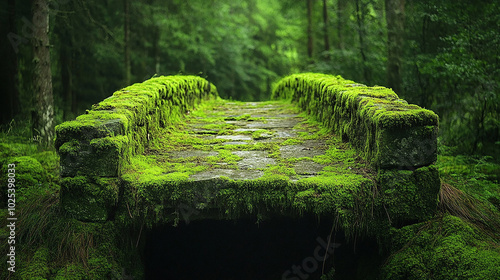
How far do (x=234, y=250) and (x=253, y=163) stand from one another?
116cm

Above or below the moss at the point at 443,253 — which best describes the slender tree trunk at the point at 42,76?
above

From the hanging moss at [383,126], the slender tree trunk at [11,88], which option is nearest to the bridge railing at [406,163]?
the hanging moss at [383,126]

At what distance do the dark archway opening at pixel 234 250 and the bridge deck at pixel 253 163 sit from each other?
0.72 m

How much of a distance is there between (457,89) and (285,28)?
14.5m

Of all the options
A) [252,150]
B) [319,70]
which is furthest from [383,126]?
[319,70]

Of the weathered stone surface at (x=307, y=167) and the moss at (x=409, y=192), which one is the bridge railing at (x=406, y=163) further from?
the weathered stone surface at (x=307, y=167)

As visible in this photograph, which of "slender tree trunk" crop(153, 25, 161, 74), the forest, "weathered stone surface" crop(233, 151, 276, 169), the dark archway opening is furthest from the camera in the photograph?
"slender tree trunk" crop(153, 25, 161, 74)

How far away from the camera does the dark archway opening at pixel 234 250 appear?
446 cm

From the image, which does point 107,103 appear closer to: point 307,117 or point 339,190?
point 339,190

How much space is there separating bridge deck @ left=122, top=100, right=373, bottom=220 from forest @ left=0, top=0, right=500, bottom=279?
0.79 m

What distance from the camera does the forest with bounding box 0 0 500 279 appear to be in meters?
3.46

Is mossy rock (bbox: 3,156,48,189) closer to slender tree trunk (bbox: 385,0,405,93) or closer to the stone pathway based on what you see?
the stone pathway

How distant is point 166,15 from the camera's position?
50.9ft

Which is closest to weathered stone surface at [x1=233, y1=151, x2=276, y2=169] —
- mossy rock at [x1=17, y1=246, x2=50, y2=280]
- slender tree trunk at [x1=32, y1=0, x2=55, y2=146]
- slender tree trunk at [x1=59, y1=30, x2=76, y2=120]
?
mossy rock at [x1=17, y1=246, x2=50, y2=280]
